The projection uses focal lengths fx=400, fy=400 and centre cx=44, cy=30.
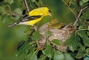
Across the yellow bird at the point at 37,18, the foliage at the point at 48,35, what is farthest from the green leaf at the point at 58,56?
the yellow bird at the point at 37,18

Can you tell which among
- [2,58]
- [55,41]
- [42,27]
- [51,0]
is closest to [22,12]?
[42,27]

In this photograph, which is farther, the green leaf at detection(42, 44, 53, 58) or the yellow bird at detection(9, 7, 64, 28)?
the yellow bird at detection(9, 7, 64, 28)

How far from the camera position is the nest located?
8.45 ft

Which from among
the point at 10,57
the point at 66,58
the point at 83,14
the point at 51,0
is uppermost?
the point at 83,14

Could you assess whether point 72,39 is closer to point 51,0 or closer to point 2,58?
point 2,58

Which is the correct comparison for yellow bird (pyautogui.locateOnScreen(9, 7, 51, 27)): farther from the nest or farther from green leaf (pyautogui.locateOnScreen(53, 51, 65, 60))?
green leaf (pyautogui.locateOnScreen(53, 51, 65, 60))

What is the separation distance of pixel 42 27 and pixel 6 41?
266 cm

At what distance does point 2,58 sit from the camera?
5.33 m

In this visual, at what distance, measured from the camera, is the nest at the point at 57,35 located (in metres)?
2.57

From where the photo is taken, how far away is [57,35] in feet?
9.55

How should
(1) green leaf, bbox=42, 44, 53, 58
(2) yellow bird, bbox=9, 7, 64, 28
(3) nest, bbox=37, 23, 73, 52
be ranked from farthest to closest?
(2) yellow bird, bbox=9, 7, 64, 28 → (3) nest, bbox=37, 23, 73, 52 → (1) green leaf, bbox=42, 44, 53, 58

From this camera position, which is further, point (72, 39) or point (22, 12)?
point (22, 12)

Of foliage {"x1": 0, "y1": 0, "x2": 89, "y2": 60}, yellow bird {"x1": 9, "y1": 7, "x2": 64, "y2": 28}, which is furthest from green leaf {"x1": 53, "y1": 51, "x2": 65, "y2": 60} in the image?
yellow bird {"x1": 9, "y1": 7, "x2": 64, "y2": 28}

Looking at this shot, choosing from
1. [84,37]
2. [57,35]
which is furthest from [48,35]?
[57,35]
